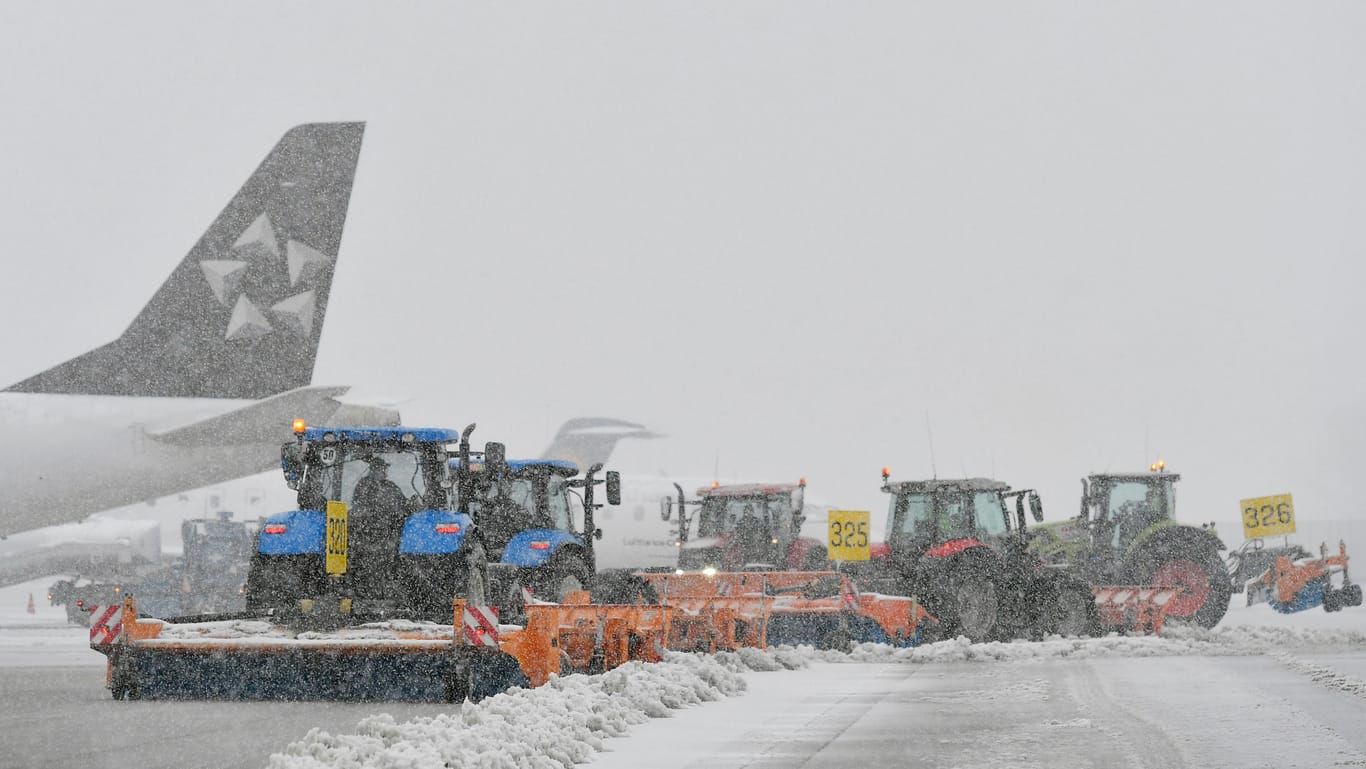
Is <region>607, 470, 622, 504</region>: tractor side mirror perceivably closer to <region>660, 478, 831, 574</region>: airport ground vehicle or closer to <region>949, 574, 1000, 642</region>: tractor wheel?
<region>949, 574, 1000, 642</region>: tractor wheel

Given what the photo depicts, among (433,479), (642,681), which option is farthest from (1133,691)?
(433,479)

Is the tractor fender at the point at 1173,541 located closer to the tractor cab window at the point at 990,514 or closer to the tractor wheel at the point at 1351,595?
the tractor wheel at the point at 1351,595

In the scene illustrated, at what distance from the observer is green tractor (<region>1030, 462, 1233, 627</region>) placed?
26.2 meters

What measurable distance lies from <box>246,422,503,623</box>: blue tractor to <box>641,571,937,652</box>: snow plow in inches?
206

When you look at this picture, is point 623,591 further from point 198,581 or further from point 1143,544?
point 198,581

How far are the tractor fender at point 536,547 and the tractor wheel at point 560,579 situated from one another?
0.32 feet

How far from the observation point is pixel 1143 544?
26.3 m

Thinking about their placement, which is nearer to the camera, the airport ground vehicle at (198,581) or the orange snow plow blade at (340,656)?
the orange snow plow blade at (340,656)

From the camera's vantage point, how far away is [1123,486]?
27.6 meters

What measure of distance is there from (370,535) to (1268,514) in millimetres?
18239

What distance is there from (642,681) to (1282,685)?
6173 mm

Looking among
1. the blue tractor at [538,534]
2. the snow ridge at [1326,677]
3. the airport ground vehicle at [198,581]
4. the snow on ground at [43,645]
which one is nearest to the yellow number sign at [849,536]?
the blue tractor at [538,534]

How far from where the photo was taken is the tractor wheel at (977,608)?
2244 centimetres

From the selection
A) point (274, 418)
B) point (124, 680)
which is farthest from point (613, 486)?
point (124, 680)
